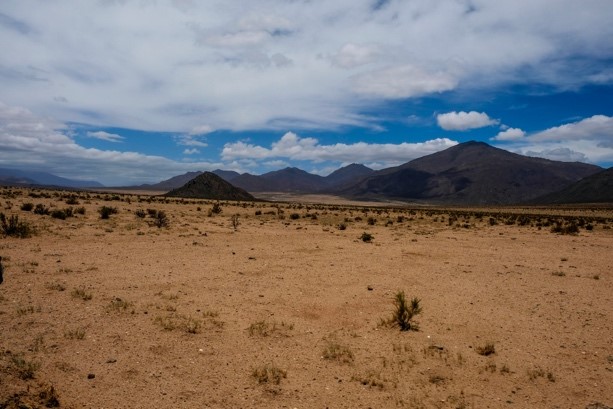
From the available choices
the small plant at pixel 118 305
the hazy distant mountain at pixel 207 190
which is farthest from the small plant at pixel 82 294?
the hazy distant mountain at pixel 207 190

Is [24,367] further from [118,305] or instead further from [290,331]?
[290,331]

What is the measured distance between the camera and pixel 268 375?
719 centimetres

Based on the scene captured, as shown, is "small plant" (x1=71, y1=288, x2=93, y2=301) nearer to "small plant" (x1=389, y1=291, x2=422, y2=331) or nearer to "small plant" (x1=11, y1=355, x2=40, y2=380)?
"small plant" (x1=11, y1=355, x2=40, y2=380)

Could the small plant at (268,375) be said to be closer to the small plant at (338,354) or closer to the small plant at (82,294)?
the small plant at (338,354)

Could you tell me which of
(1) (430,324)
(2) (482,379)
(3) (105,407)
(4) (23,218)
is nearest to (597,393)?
(2) (482,379)

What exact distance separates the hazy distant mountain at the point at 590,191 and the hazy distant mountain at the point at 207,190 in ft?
433

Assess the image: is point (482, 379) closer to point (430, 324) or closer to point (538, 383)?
point (538, 383)

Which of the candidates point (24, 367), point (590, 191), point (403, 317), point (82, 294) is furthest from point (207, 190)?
point (590, 191)

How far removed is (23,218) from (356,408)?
2474 centimetres

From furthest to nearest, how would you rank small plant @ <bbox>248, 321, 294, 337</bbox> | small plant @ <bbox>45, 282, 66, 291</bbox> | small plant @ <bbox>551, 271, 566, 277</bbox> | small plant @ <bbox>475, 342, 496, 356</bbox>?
small plant @ <bbox>551, 271, 566, 277</bbox>, small plant @ <bbox>45, 282, 66, 291</bbox>, small plant @ <bbox>248, 321, 294, 337</bbox>, small plant @ <bbox>475, 342, 496, 356</bbox>

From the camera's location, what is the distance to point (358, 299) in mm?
12109

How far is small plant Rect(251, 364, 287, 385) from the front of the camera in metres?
7.07

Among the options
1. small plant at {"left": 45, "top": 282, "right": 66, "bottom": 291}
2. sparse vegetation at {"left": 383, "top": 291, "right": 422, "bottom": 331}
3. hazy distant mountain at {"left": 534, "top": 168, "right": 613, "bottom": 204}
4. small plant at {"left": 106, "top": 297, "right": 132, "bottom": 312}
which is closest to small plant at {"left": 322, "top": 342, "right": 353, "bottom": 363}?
sparse vegetation at {"left": 383, "top": 291, "right": 422, "bottom": 331}

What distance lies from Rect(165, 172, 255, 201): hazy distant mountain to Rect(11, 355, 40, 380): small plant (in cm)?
9534
